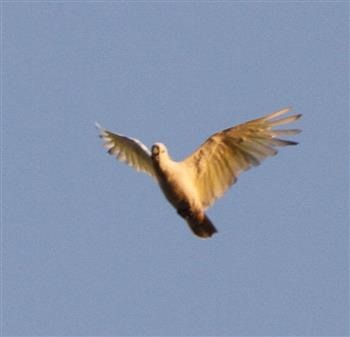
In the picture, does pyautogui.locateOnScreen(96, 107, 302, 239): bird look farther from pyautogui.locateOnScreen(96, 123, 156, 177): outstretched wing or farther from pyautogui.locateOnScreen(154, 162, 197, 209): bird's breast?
pyautogui.locateOnScreen(96, 123, 156, 177): outstretched wing

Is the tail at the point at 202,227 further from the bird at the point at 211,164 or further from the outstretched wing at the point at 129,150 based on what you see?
the outstretched wing at the point at 129,150

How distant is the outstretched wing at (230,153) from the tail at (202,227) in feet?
0.84

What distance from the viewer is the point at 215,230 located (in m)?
17.8

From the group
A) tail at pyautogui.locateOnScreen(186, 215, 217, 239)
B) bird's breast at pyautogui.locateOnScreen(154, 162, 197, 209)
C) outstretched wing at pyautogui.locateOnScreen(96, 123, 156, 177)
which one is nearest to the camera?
bird's breast at pyautogui.locateOnScreen(154, 162, 197, 209)

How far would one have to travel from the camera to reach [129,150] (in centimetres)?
1925

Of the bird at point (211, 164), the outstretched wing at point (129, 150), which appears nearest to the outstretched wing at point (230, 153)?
the bird at point (211, 164)

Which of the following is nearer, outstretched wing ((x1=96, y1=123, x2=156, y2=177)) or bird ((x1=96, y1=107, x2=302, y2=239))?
bird ((x1=96, y1=107, x2=302, y2=239))

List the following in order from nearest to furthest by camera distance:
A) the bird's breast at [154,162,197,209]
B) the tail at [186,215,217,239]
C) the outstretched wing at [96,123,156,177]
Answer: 1. the bird's breast at [154,162,197,209]
2. the tail at [186,215,217,239]
3. the outstretched wing at [96,123,156,177]

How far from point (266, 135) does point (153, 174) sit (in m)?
1.98

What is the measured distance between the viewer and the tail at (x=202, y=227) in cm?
1777

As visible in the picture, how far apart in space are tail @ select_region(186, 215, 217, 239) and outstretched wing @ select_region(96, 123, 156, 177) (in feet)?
4.50

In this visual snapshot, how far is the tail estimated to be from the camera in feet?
58.3

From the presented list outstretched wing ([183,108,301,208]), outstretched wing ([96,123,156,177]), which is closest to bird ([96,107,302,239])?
outstretched wing ([183,108,301,208])

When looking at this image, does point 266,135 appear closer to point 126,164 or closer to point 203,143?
point 203,143
